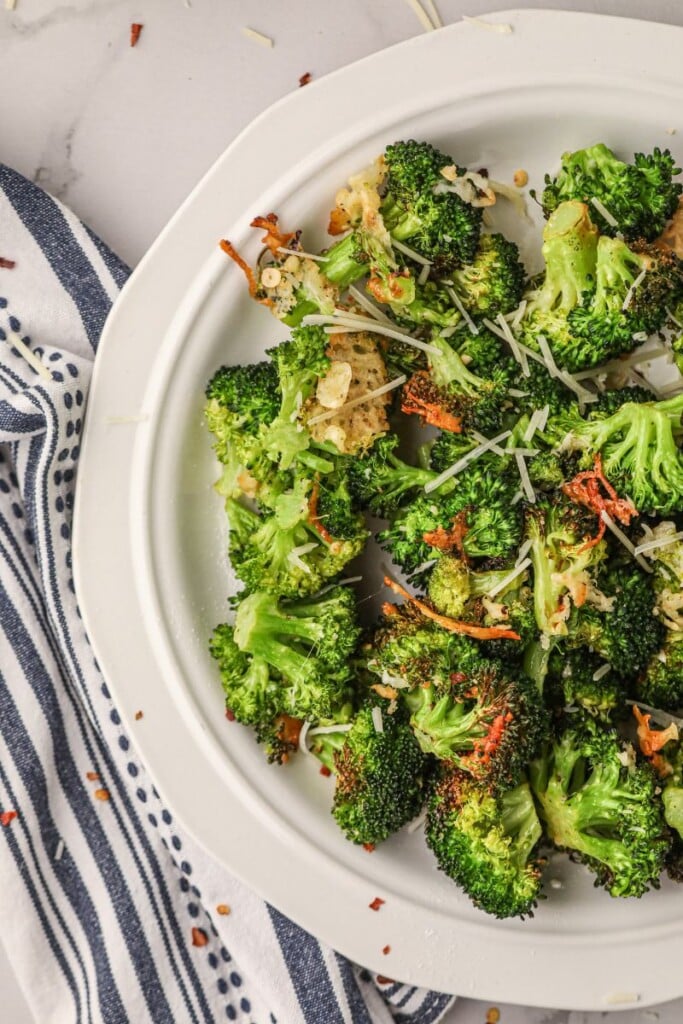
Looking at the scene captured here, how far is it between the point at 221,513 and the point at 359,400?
1.81 ft

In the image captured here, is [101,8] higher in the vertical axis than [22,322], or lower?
higher

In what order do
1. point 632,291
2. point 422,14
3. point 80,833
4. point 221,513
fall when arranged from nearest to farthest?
point 632,291 < point 422,14 < point 221,513 < point 80,833

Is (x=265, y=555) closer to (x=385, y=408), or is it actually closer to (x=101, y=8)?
(x=385, y=408)

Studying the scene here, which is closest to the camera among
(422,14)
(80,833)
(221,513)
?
(422,14)

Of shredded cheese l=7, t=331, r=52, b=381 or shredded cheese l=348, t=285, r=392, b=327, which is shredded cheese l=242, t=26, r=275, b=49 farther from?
shredded cheese l=7, t=331, r=52, b=381

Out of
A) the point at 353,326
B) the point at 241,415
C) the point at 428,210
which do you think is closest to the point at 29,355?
the point at 241,415

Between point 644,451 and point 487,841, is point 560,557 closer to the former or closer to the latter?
point 644,451

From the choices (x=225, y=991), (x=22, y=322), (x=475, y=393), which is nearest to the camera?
(x=475, y=393)

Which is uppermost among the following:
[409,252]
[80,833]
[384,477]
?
[409,252]

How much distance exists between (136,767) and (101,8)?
2.13m

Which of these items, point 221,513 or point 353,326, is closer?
point 353,326

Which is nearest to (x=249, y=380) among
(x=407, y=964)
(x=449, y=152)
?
(x=449, y=152)

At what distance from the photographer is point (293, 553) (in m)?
2.36

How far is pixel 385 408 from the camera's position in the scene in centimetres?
241
